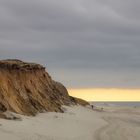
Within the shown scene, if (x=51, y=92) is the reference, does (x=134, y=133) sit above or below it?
below

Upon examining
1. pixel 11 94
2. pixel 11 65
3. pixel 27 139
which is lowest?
pixel 27 139

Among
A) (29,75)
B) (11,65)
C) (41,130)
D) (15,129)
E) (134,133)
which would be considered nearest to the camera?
(15,129)

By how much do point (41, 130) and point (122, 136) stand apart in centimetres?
699

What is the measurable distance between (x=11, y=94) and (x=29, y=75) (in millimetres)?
12596

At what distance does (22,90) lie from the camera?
48.6 meters

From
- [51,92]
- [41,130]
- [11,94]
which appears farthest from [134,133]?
[51,92]

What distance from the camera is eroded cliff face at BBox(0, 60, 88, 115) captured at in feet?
137

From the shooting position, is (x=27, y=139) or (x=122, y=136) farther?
(x=122, y=136)

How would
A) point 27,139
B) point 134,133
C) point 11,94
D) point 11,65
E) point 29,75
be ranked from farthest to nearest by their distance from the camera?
point 29,75 < point 11,65 < point 11,94 < point 134,133 < point 27,139

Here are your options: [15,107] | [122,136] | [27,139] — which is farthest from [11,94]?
[27,139]

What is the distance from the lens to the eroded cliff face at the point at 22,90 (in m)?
41.7

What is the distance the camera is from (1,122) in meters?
31.2

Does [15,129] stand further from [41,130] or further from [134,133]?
[134,133]

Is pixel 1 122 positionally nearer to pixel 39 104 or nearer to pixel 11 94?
pixel 11 94
